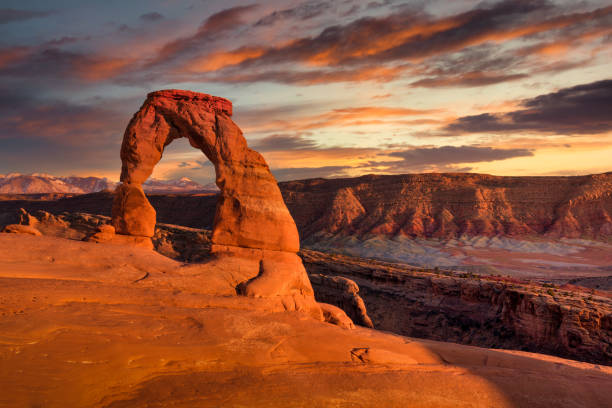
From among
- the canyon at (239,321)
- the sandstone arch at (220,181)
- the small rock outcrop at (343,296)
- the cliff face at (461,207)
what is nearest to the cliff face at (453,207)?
the cliff face at (461,207)

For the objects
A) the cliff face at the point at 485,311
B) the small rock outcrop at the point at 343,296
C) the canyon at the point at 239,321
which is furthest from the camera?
the small rock outcrop at the point at 343,296

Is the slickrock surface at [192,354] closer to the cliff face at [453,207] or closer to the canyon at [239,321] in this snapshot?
the canyon at [239,321]

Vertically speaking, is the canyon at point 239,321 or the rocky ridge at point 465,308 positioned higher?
the canyon at point 239,321

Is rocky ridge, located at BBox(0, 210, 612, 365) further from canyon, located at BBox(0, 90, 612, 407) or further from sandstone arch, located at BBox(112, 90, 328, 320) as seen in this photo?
sandstone arch, located at BBox(112, 90, 328, 320)

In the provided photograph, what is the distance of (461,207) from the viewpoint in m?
65.0

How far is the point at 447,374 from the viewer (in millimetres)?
7441

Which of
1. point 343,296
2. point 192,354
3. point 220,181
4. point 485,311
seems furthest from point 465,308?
point 192,354

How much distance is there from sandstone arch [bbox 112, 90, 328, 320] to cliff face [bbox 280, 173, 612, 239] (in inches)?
1960

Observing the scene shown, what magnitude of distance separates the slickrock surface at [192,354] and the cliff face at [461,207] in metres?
53.4

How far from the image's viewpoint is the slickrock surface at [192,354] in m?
5.30

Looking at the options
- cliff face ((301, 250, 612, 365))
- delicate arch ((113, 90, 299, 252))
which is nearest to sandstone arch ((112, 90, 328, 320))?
delicate arch ((113, 90, 299, 252))

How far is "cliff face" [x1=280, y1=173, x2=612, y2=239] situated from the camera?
198 ft

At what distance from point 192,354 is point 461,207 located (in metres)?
63.7

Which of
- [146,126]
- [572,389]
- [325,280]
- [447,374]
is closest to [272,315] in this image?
[447,374]
